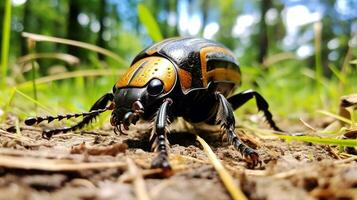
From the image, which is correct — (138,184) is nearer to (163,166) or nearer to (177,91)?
(163,166)

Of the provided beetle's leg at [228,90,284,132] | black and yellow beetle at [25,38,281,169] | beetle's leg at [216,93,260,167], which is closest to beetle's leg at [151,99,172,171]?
black and yellow beetle at [25,38,281,169]

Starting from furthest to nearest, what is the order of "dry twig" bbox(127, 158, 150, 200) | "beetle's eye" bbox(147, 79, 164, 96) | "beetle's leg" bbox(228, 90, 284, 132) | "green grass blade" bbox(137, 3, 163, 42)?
"green grass blade" bbox(137, 3, 163, 42), "beetle's leg" bbox(228, 90, 284, 132), "beetle's eye" bbox(147, 79, 164, 96), "dry twig" bbox(127, 158, 150, 200)

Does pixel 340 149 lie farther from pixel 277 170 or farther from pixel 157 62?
pixel 157 62

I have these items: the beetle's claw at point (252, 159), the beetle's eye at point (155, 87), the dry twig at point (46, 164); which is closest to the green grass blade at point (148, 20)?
the beetle's eye at point (155, 87)

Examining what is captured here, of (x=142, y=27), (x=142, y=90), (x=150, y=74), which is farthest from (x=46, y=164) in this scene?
(x=142, y=27)

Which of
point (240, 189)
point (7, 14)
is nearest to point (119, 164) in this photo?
point (240, 189)

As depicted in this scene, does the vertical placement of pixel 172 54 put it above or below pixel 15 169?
above

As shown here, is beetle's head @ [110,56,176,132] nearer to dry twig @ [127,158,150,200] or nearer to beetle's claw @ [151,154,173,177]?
beetle's claw @ [151,154,173,177]

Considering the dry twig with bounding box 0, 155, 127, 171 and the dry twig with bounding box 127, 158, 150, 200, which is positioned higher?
the dry twig with bounding box 0, 155, 127, 171
